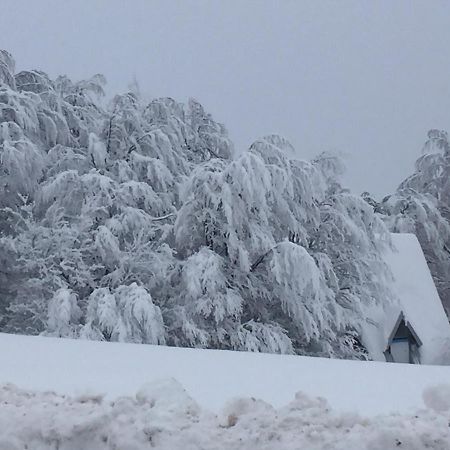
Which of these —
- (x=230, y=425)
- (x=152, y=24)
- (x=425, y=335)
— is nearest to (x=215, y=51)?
(x=152, y=24)

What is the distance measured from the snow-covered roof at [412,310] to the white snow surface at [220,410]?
8393 millimetres

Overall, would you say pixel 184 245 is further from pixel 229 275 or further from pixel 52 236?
pixel 52 236

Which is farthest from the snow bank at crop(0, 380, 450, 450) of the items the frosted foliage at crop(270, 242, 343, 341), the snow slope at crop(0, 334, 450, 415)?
the frosted foliage at crop(270, 242, 343, 341)

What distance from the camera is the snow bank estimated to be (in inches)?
85.4

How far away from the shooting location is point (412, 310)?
1444 cm

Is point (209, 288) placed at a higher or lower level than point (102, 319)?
higher

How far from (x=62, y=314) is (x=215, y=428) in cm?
646

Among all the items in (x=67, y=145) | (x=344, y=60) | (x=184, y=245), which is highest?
(x=344, y=60)

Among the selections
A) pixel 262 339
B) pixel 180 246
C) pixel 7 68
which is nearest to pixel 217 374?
pixel 262 339

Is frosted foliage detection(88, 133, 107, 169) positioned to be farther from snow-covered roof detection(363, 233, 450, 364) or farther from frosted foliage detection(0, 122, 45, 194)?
snow-covered roof detection(363, 233, 450, 364)

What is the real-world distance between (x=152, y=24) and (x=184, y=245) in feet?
412

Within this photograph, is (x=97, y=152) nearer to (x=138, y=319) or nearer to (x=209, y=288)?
(x=209, y=288)

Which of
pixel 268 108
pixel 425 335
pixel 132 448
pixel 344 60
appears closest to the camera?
pixel 132 448

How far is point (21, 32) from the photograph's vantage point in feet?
287
